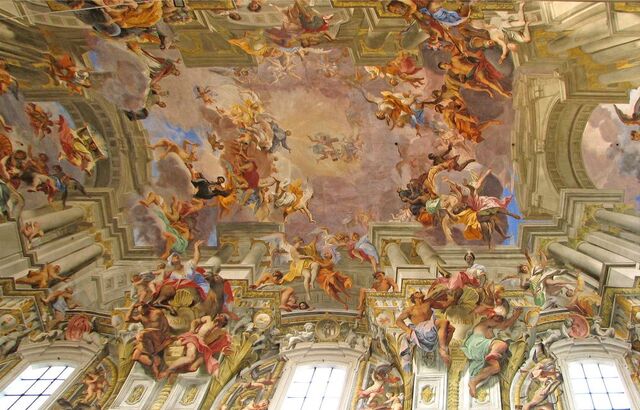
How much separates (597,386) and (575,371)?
20.1 inches

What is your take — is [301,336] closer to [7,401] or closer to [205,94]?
[7,401]

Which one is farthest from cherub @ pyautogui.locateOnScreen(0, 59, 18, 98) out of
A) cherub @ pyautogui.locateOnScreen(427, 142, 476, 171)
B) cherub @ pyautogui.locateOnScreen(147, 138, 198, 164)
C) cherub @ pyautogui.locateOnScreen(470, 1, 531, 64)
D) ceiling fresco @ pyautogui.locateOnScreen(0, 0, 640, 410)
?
cherub @ pyautogui.locateOnScreen(470, 1, 531, 64)

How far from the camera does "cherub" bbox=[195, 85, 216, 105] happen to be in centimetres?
1510

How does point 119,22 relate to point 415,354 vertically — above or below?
above

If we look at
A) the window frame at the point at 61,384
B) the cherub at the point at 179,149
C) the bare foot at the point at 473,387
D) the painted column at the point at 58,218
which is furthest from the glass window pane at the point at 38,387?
the bare foot at the point at 473,387

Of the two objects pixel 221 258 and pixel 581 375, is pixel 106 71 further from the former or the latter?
pixel 581 375

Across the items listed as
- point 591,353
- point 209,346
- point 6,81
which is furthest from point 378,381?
point 6,81

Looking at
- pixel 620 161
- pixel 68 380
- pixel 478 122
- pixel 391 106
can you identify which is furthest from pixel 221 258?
pixel 620 161

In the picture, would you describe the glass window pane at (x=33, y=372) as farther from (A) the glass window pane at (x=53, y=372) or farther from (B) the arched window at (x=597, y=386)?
(B) the arched window at (x=597, y=386)

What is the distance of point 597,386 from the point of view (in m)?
11.0

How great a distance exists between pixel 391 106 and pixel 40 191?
8.03 m

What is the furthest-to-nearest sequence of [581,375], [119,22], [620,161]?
[620,161], [119,22], [581,375]

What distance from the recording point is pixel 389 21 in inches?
484

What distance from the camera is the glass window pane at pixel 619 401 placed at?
10.4 m
